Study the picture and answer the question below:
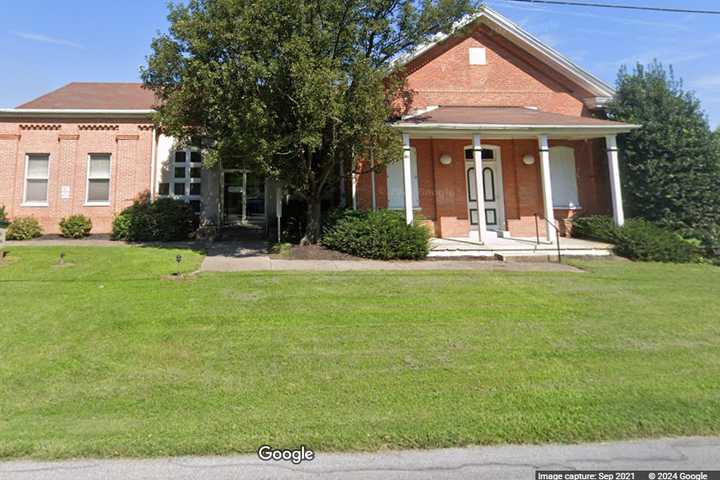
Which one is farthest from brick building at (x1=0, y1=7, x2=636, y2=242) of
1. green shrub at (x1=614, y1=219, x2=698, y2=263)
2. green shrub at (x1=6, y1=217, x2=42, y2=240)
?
green shrub at (x1=614, y1=219, x2=698, y2=263)

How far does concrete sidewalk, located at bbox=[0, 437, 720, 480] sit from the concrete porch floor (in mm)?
8382

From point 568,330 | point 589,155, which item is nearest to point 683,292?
point 568,330

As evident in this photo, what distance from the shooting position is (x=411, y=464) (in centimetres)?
309

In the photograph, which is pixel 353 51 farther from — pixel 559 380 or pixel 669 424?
pixel 669 424

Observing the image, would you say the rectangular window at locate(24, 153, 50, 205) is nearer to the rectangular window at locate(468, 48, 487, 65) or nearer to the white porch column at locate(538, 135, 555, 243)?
the rectangular window at locate(468, 48, 487, 65)

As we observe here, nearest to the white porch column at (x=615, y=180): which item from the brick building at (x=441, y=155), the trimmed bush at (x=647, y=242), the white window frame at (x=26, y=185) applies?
the trimmed bush at (x=647, y=242)

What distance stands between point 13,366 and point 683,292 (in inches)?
431

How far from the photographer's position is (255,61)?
31.3 feet

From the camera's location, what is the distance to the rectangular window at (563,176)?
50.6ft

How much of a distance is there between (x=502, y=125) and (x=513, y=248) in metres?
3.89

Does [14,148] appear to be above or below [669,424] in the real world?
above

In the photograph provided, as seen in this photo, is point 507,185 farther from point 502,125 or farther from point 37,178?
point 37,178

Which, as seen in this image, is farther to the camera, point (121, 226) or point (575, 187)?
point (575, 187)

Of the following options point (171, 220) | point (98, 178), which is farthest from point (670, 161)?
point (98, 178)
